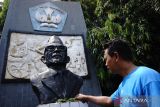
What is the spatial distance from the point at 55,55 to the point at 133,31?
2548 mm

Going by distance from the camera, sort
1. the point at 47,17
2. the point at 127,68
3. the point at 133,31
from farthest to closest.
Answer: the point at 133,31
the point at 47,17
the point at 127,68

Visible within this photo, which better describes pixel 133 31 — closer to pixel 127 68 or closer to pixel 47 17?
pixel 47 17

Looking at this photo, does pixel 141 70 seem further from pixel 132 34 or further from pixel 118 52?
pixel 132 34

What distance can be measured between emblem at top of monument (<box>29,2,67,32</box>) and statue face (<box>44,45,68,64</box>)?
71.1 inches

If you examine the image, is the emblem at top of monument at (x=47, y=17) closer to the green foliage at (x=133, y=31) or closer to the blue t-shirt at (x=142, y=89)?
the green foliage at (x=133, y=31)

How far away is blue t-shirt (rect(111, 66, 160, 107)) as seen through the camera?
Answer: 1942 millimetres

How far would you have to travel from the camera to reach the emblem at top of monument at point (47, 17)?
571cm

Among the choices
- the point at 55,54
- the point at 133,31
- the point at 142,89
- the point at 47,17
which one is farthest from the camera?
the point at 133,31

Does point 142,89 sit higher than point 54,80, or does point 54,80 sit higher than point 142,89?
point 142,89

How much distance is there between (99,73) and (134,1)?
159cm

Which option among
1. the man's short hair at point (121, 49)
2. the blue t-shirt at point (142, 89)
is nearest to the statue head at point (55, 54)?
the man's short hair at point (121, 49)

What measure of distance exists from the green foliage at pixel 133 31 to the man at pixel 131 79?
3.58 m

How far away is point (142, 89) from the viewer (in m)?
1.97

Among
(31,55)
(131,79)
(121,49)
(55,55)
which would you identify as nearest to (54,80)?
(55,55)
